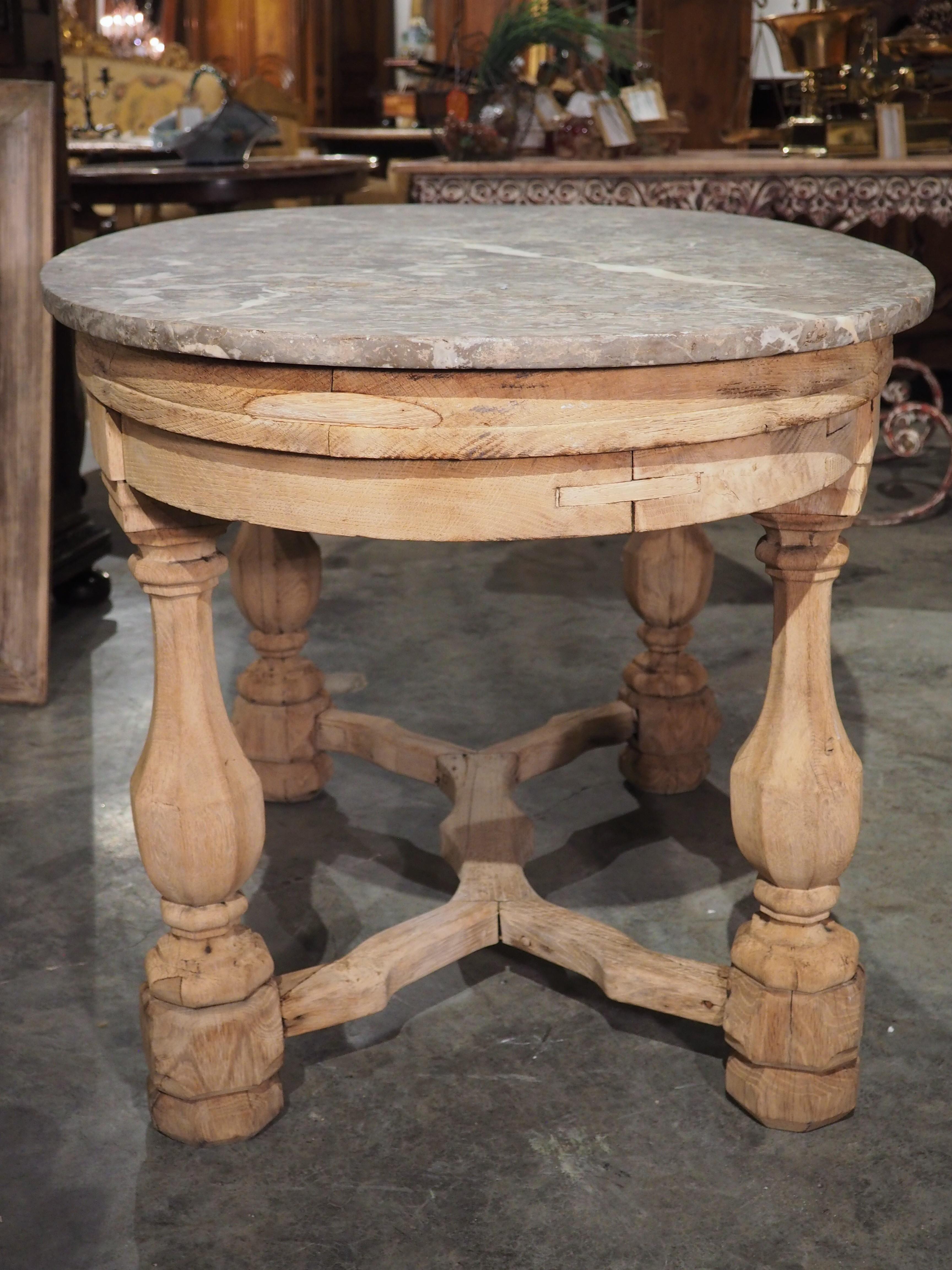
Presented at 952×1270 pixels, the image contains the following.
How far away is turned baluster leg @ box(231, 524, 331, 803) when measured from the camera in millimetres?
2129

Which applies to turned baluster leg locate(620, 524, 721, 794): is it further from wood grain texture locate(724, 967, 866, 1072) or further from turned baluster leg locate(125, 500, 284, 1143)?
turned baluster leg locate(125, 500, 284, 1143)

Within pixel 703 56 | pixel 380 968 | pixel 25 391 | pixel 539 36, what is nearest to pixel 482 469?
pixel 380 968

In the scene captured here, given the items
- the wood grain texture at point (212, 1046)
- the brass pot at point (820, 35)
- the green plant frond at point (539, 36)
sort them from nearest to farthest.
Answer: the wood grain texture at point (212, 1046) < the green plant frond at point (539, 36) < the brass pot at point (820, 35)

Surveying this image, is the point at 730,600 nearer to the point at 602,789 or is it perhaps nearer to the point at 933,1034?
the point at 602,789

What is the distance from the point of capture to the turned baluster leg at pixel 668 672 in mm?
2145

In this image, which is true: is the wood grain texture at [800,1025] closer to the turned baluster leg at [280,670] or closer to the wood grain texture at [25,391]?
the turned baluster leg at [280,670]

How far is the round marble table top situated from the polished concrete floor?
0.86 m

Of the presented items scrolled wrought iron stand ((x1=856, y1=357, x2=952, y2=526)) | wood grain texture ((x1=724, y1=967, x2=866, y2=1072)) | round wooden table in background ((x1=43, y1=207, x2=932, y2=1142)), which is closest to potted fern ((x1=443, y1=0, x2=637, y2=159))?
scrolled wrought iron stand ((x1=856, y1=357, x2=952, y2=526))

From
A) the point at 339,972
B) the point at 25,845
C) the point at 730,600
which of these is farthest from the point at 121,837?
the point at 730,600

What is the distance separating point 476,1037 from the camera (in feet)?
5.64

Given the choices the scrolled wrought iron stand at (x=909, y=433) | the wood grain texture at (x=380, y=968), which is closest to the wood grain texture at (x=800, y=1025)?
the wood grain texture at (x=380, y=968)

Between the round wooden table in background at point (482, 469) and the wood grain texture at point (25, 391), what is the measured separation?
83cm

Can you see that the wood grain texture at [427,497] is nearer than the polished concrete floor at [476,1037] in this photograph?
Yes

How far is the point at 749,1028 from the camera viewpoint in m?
1.55
